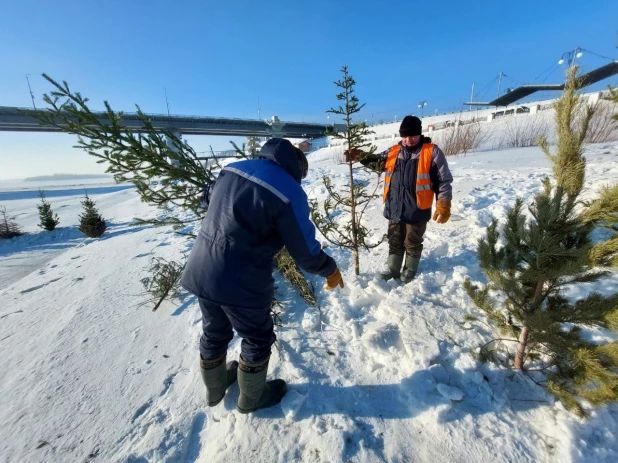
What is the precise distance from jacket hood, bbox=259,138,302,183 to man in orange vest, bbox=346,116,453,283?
177 centimetres

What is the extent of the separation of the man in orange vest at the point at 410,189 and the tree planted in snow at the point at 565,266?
1.27 meters

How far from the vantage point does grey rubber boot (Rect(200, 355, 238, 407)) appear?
6.48ft

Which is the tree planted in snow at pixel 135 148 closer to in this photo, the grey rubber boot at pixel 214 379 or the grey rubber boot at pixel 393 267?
the grey rubber boot at pixel 214 379

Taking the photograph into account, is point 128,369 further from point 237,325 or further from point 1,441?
point 237,325

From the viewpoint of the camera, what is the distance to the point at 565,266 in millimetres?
1503

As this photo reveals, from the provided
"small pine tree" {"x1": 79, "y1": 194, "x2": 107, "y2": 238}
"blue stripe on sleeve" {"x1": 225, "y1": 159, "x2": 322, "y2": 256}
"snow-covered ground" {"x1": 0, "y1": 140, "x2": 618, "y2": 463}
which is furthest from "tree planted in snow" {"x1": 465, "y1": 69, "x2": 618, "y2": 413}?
"small pine tree" {"x1": 79, "y1": 194, "x2": 107, "y2": 238}

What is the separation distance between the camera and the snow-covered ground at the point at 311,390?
168 cm

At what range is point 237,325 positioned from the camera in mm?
1825

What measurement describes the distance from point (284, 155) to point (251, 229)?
54cm

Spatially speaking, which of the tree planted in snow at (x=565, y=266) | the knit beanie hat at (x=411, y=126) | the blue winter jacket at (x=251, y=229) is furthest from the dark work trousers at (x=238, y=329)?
the knit beanie hat at (x=411, y=126)

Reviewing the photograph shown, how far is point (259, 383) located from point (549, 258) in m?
2.09

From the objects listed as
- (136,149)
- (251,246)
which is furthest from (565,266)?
(136,149)

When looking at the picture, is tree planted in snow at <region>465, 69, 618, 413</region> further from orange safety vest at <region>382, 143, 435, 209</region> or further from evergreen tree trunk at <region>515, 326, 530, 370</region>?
orange safety vest at <region>382, 143, 435, 209</region>

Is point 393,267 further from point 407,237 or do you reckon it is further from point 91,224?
point 91,224
